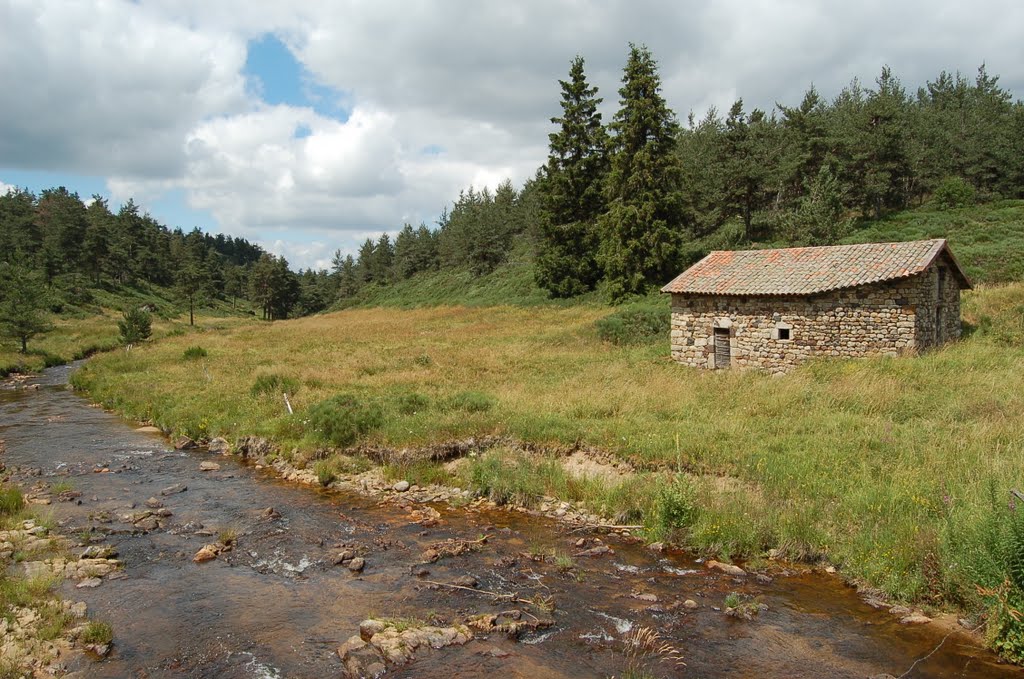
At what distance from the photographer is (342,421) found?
16766 mm

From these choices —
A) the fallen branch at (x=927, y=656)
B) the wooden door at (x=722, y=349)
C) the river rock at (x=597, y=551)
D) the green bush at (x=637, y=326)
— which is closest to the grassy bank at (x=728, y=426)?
the fallen branch at (x=927, y=656)

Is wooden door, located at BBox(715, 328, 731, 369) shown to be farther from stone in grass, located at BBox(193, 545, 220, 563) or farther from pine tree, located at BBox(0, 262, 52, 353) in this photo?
pine tree, located at BBox(0, 262, 52, 353)

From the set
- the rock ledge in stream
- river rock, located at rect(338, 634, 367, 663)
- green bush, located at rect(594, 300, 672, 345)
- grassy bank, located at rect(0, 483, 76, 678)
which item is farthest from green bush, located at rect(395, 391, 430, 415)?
green bush, located at rect(594, 300, 672, 345)

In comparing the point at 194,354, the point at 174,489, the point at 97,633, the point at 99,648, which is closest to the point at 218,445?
the point at 174,489

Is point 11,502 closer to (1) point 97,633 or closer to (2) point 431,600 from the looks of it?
(1) point 97,633

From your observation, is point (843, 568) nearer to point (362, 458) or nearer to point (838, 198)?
point (362, 458)

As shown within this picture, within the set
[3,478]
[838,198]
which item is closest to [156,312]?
[3,478]

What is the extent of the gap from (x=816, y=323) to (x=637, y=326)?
34.1 feet

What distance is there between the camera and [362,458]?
1586 centimetres

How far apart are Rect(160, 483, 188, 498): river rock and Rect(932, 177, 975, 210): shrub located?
55836 mm

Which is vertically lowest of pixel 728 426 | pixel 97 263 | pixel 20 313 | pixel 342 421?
pixel 342 421

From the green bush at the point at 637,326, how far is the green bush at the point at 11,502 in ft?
77.1

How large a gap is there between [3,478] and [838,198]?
154ft

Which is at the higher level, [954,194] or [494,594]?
[954,194]
